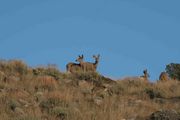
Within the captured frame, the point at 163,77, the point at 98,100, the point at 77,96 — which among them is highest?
the point at 163,77

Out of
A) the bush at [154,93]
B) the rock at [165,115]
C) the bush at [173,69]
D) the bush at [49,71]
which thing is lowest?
the rock at [165,115]

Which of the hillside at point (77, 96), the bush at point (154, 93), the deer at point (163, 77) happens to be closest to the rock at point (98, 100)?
the hillside at point (77, 96)

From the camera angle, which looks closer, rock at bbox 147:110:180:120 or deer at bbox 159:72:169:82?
rock at bbox 147:110:180:120

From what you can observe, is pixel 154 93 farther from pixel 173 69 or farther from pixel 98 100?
pixel 173 69

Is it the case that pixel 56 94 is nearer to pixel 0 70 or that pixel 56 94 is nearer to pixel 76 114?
pixel 76 114

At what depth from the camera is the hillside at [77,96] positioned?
16.1 metres

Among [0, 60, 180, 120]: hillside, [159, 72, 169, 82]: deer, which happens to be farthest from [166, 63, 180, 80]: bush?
[0, 60, 180, 120]: hillside

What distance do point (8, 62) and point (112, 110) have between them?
739 cm

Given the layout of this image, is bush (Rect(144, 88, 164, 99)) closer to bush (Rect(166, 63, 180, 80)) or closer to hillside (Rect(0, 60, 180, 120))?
hillside (Rect(0, 60, 180, 120))

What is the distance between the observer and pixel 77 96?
18.5 meters

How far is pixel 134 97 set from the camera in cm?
1998

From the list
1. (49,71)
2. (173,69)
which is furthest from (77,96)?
(173,69)

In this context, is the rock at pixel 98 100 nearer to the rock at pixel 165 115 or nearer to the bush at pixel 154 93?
the rock at pixel 165 115

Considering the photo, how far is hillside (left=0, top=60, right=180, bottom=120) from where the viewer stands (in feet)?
52.7
